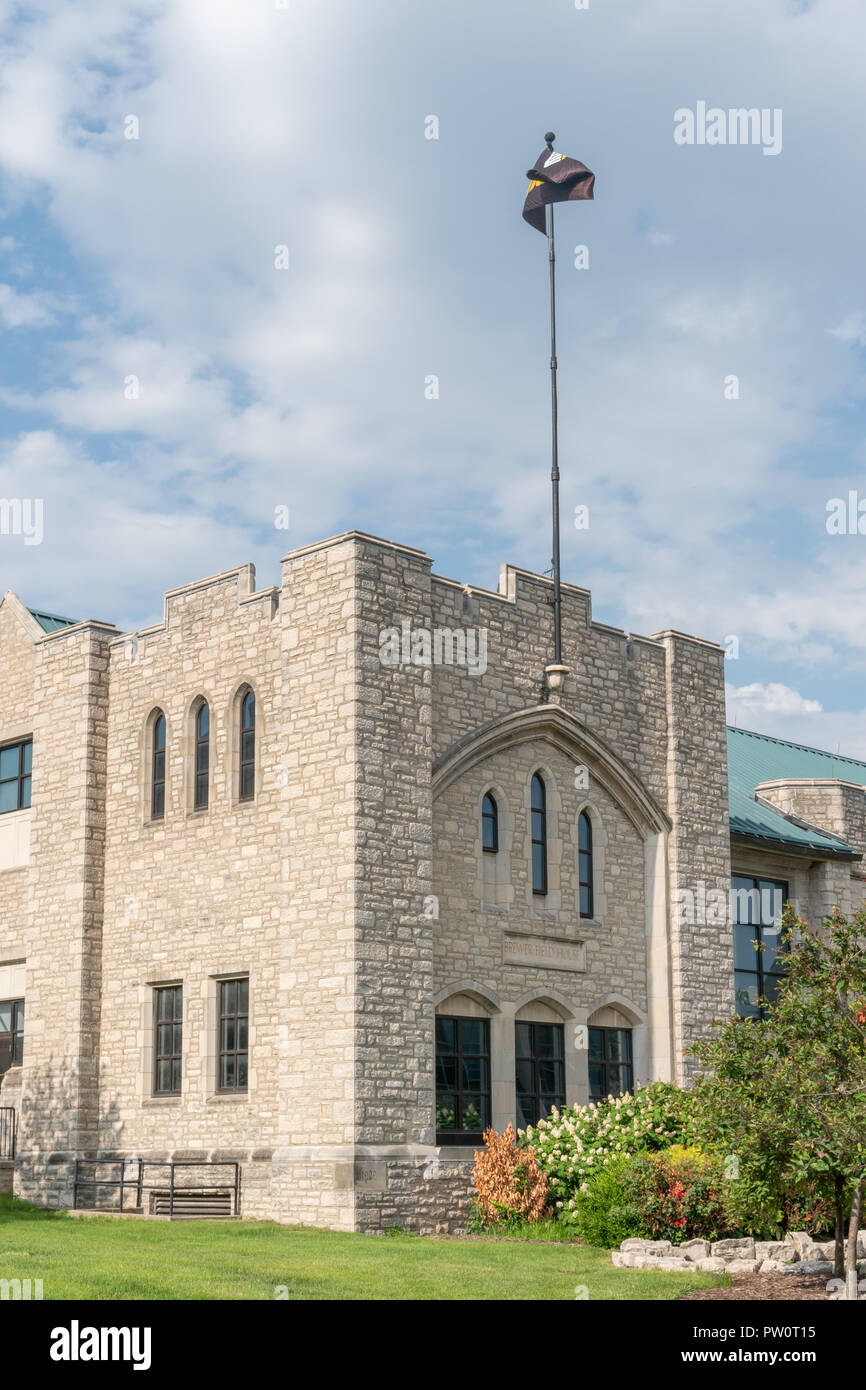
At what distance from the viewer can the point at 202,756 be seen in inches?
963

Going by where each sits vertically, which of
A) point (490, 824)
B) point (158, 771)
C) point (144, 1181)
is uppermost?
point (158, 771)

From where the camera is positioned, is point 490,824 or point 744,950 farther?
point 744,950

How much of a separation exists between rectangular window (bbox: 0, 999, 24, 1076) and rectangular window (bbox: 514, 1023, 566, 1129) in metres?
8.66

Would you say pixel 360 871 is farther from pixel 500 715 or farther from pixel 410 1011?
pixel 500 715

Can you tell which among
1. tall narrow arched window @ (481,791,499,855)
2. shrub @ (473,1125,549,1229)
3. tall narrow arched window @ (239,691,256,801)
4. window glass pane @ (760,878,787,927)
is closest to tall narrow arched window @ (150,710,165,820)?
tall narrow arched window @ (239,691,256,801)

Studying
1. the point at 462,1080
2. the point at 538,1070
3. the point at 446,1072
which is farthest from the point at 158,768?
the point at 538,1070

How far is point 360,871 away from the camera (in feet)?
69.2

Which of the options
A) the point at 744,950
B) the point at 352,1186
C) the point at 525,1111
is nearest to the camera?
the point at 352,1186

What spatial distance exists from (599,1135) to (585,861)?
4980mm

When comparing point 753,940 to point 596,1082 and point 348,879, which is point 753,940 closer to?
point 596,1082

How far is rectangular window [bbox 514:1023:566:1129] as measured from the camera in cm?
2350

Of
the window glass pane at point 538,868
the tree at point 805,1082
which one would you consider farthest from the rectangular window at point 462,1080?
the tree at point 805,1082
